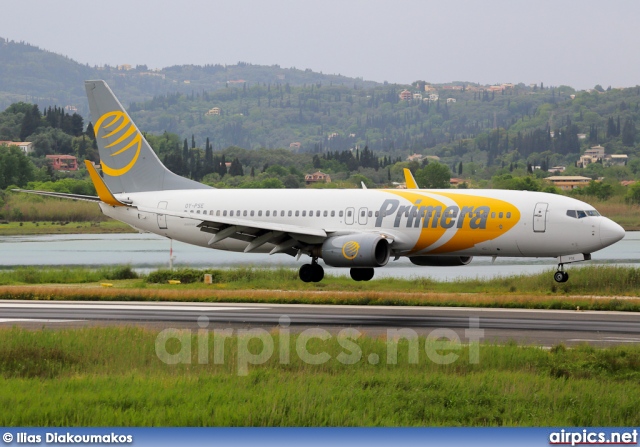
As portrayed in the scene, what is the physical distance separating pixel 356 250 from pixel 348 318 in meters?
8.42

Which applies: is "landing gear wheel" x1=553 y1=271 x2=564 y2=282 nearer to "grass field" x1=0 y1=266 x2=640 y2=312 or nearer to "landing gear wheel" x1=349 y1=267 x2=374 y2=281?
"grass field" x1=0 y1=266 x2=640 y2=312

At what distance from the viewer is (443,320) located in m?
30.0

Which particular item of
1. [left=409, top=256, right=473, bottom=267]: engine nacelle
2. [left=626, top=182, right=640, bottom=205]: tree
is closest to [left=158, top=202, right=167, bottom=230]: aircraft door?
[left=409, top=256, right=473, bottom=267]: engine nacelle

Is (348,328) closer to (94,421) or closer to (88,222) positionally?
(94,421)

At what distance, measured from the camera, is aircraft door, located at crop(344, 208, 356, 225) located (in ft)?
140

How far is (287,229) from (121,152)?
11.9 meters

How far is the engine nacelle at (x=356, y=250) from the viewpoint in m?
38.9

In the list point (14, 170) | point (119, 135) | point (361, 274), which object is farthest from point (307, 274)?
point (14, 170)

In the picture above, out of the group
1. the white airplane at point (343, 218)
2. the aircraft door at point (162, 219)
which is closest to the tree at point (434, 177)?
the white airplane at point (343, 218)

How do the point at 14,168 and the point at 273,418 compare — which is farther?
the point at 14,168

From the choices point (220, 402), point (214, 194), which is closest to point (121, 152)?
point (214, 194)

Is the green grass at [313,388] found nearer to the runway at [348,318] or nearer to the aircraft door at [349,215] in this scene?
the runway at [348,318]

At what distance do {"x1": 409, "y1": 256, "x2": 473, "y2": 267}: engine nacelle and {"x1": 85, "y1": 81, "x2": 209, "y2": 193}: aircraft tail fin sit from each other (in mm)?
11610

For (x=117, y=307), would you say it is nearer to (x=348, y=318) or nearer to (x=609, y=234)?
(x=348, y=318)
